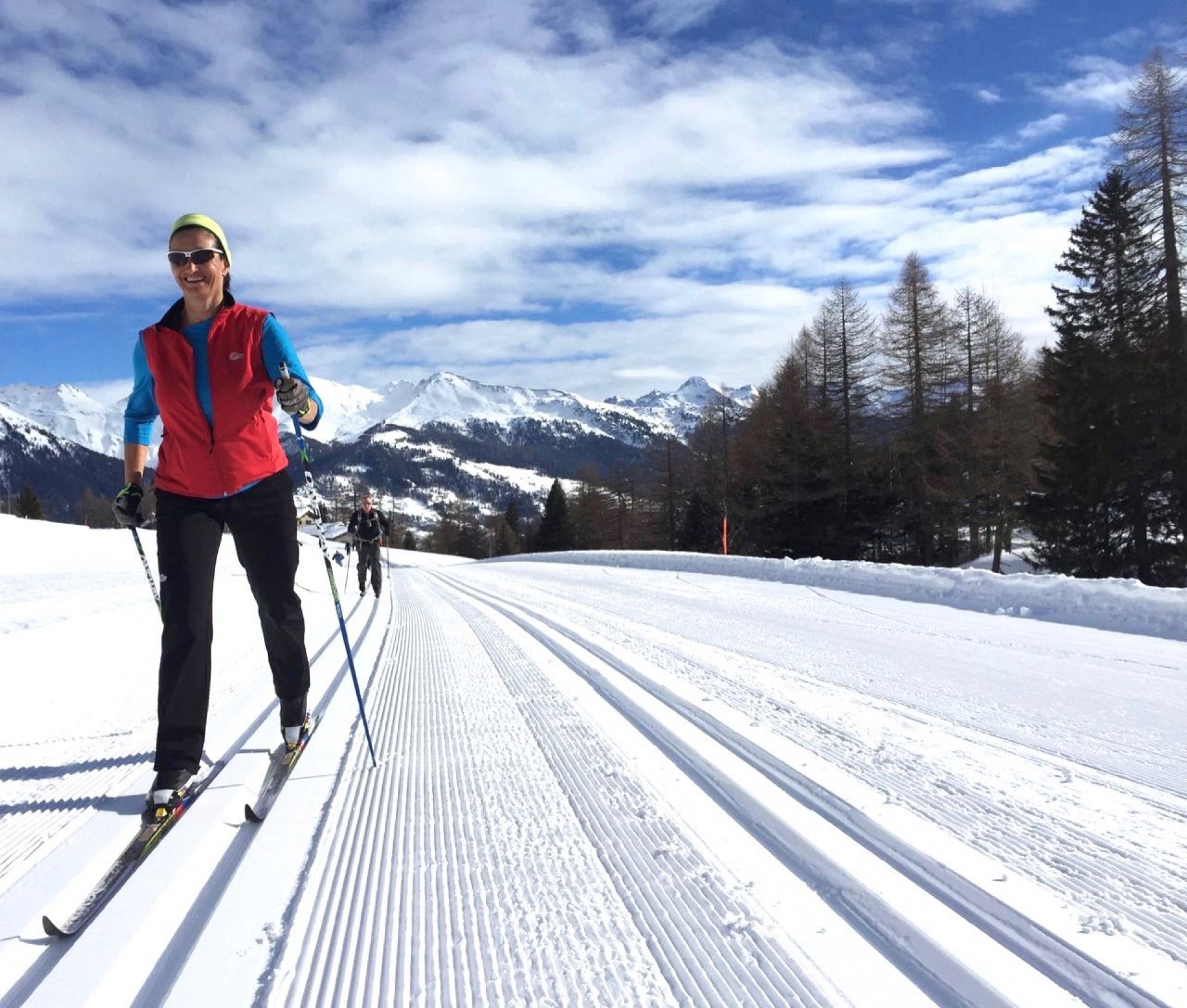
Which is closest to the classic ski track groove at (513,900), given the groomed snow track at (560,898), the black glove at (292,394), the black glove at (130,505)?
the groomed snow track at (560,898)

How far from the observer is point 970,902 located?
1.68 meters

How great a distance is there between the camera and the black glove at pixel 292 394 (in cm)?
268

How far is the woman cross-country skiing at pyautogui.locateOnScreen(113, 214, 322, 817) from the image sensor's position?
2467mm

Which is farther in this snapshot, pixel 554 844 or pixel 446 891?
pixel 554 844

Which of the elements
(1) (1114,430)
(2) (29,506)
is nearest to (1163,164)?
(1) (1114,430)

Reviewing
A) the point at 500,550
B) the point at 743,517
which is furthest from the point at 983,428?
the point at 500,550

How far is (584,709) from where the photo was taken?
354 centimetres

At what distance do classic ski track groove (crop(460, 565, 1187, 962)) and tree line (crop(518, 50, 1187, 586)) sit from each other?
1797cm

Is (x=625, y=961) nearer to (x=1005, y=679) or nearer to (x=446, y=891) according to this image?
(x=446, y=891)

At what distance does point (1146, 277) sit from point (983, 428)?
7.80 m

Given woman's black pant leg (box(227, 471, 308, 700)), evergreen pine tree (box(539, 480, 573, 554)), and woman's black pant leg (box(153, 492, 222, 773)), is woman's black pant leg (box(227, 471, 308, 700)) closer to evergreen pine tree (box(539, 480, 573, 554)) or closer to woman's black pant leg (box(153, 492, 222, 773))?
woman's black pant leg (box(153, 492, 222, 773))

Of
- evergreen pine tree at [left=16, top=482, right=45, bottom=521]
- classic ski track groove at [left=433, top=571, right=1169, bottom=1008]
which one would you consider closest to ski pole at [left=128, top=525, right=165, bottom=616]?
classic ski track groove at [left=433, top=571, right=1169, bottom=1008]

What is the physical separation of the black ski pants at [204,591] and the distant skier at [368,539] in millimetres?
10462

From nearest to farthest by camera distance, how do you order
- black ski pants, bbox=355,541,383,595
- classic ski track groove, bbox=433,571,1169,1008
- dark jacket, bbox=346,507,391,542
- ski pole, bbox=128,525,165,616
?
classic ski track groove, bbox=433,571,1169,1008
ski pole, bbox=128,525,165,616
black ski pants, bbox=355,541,383,595
dark jacket, bbox=346,507,391,542
